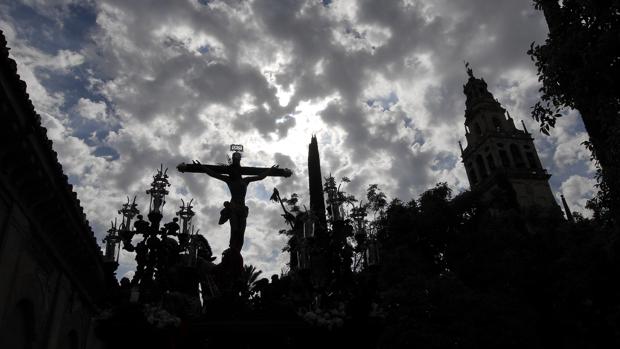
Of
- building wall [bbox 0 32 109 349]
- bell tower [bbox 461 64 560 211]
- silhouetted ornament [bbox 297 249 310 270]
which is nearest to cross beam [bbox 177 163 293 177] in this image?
building wall [bbox 0 32 109 349]

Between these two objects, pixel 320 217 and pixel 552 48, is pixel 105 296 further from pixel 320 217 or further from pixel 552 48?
pixel 552 48

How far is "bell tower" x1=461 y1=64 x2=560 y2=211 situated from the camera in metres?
45.3

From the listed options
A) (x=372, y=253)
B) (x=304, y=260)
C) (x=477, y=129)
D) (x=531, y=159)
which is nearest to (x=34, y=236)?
(x=304, y=260)

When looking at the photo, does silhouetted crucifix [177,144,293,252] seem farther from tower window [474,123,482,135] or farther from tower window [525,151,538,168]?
tower window [474,123,482,135]

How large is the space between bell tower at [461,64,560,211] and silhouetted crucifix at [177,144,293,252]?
3544cm

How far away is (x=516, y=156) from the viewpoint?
49.2 metres

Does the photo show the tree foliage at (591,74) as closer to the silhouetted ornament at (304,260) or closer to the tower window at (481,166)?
the silhouetted ornament at (304,260)

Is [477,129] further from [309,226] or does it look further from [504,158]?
[309,226]

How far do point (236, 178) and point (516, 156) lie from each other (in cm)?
4522

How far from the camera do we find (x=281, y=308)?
720 centimetres

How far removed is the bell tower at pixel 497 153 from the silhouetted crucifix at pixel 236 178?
116ft

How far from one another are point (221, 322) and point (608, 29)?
24.3 feet

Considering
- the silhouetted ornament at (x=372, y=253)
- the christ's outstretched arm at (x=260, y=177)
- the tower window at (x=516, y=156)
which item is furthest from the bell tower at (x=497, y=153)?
the silhouetted ornament at (x=372, y=253)

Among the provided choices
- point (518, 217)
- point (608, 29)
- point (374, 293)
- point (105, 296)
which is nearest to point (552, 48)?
point (608, 29)
